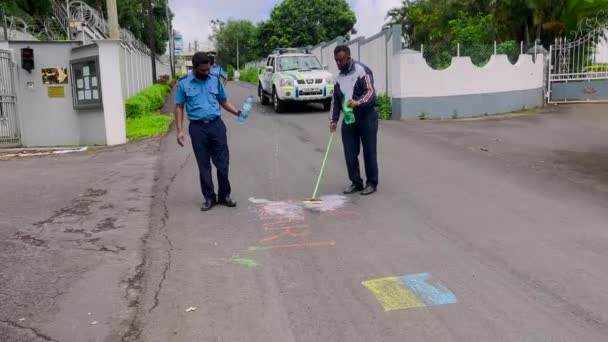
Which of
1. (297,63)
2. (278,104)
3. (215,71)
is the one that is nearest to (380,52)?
(297,63)

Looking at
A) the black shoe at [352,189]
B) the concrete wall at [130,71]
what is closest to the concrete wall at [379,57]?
the concrete wall at [130,71]

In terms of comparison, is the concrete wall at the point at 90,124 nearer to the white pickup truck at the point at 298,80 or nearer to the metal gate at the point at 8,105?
the metal gate at the point at 8,105

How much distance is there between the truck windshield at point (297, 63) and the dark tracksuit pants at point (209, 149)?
11688mm

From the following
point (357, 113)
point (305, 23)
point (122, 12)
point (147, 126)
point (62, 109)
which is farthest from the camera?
point (305, 23)

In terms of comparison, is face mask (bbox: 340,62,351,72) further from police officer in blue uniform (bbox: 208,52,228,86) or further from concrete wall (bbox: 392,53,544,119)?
concrete wall (bbox: 392,53,544,119)

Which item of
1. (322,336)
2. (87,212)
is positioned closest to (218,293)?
(322,336)

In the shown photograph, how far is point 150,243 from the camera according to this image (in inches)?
235

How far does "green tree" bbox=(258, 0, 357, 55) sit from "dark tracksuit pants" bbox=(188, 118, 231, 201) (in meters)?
42.3

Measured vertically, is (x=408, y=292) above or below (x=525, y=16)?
below

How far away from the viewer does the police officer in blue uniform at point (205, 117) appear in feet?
→ 23.0

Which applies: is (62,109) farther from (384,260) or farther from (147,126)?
(384,260)

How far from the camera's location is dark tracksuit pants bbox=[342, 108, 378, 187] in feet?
25.5

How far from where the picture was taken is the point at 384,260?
207 inches

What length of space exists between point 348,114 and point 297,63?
11.4 m
